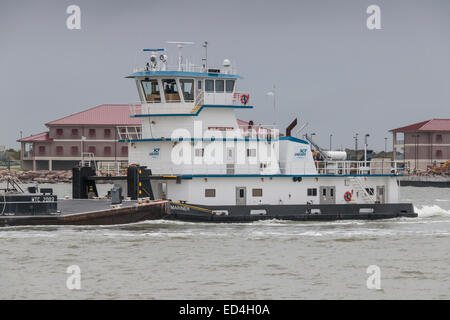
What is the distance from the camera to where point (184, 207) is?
36.1 meters

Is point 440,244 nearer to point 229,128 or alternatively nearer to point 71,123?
point 229,128

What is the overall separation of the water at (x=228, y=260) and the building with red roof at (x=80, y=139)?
7186 cm

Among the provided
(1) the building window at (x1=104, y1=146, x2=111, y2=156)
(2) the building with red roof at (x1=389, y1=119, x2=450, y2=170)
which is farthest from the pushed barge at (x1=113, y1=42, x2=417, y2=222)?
(2) the building with red roof at (x1=389, y1=119, x2=450, y2=170)

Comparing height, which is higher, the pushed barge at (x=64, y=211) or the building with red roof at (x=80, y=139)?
the building with red roof at (x=80, y=139)

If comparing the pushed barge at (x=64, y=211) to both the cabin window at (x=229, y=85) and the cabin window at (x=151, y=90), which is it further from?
the cabin window at (x=229, y=85)

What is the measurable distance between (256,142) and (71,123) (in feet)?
239

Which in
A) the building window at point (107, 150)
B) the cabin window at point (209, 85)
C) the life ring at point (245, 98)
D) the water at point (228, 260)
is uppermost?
the cabin window at point (209, 85)

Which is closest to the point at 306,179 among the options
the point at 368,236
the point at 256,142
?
the point at 256,142

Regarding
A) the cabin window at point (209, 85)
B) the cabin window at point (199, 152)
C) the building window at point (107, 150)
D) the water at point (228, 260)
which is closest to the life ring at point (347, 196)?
the water at point (228, 260)

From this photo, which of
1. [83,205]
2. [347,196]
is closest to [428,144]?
[347,196]

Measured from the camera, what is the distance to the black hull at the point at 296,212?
3606cm

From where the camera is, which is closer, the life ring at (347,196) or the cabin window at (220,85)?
the life ring at (347,196)

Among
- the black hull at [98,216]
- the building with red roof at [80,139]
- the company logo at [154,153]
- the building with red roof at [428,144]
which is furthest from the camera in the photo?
the building with red roof at [428,144]
